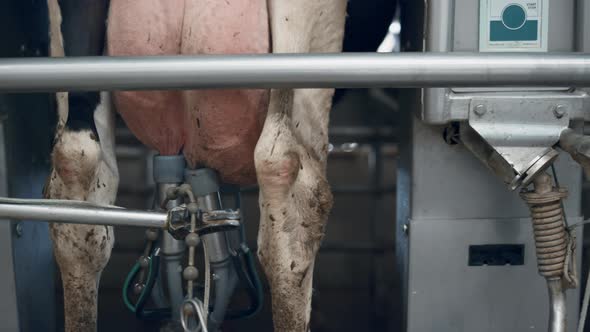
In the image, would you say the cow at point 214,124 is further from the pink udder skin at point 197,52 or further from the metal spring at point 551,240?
the metal spring at point 551,240

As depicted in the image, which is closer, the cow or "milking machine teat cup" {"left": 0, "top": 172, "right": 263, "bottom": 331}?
"milking machine teat cup" {"left": 0, "top": 172, "right": 263, "bottom": 331}

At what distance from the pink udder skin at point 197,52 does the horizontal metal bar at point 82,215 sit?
0.24 metres

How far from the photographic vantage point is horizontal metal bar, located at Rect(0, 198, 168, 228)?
1.01 meters

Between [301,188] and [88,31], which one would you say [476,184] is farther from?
[88,31]

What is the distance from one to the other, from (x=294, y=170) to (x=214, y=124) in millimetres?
159

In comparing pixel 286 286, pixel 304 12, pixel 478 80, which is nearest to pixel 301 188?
pixel 286 286

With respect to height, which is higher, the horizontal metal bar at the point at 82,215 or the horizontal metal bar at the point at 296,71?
the horizontal metal bar at the point at 296,71

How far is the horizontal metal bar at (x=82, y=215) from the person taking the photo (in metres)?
1.01

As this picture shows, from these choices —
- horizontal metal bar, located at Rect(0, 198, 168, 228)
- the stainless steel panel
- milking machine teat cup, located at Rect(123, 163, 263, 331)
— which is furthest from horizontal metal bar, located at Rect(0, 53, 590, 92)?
the stainless steel panel

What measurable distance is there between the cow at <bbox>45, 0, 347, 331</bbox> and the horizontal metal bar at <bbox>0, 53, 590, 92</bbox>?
308 mm

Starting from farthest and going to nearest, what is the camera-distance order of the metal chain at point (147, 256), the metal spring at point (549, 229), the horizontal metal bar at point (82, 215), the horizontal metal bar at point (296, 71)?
the metal chain at point (147, 256) → the metal spring at point (549, 229) → the horizontal metal bar at point (82, 215) → the horizontal metal bar at point (296, 71)

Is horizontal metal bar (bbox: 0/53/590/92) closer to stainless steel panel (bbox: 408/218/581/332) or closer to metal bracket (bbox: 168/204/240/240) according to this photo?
metal bracket (bbox: 168/204/240/240)

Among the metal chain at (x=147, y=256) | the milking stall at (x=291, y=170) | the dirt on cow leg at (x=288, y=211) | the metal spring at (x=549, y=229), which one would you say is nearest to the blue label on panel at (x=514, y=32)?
the milking stall at (x=291, y=170)

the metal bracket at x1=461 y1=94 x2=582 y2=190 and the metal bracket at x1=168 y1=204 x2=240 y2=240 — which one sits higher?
the metal bracket at x1=461 y1=94 x2=582 y2=190
